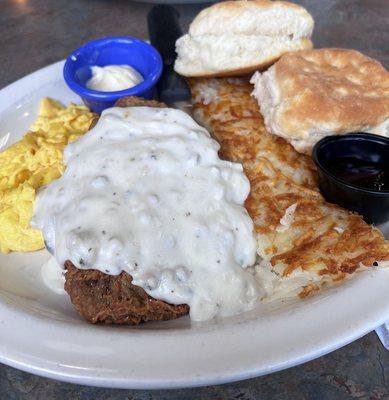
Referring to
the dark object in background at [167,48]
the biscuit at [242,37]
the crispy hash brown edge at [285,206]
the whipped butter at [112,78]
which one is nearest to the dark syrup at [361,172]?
the crispy hash brown edge at [285,206]

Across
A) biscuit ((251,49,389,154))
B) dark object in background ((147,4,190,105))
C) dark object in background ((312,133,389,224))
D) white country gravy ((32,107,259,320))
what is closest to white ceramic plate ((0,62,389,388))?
white country gravy ((32,107,259,320))

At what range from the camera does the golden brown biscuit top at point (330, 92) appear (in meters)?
1.72

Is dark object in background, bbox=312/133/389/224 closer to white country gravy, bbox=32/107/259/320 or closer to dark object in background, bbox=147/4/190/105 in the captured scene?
white country gravy, bbox=32/107/259/320

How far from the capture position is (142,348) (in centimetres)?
127

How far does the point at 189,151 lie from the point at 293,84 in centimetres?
51

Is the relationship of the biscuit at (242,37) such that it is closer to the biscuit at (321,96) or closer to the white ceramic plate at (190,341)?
the biscuit at (321,96)

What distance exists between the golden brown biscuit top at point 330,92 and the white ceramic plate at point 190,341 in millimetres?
615

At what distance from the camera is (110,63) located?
2.46 m

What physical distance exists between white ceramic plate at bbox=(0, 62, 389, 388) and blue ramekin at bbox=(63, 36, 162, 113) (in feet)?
3.49

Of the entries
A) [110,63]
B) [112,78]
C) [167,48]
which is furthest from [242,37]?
[110,63]

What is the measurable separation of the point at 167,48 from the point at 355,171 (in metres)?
1.27

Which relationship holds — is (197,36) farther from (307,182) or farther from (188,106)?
(307,182)

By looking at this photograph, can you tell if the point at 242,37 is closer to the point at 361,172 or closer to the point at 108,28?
the point at 361,172

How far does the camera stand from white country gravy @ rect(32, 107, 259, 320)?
4.69 ft
